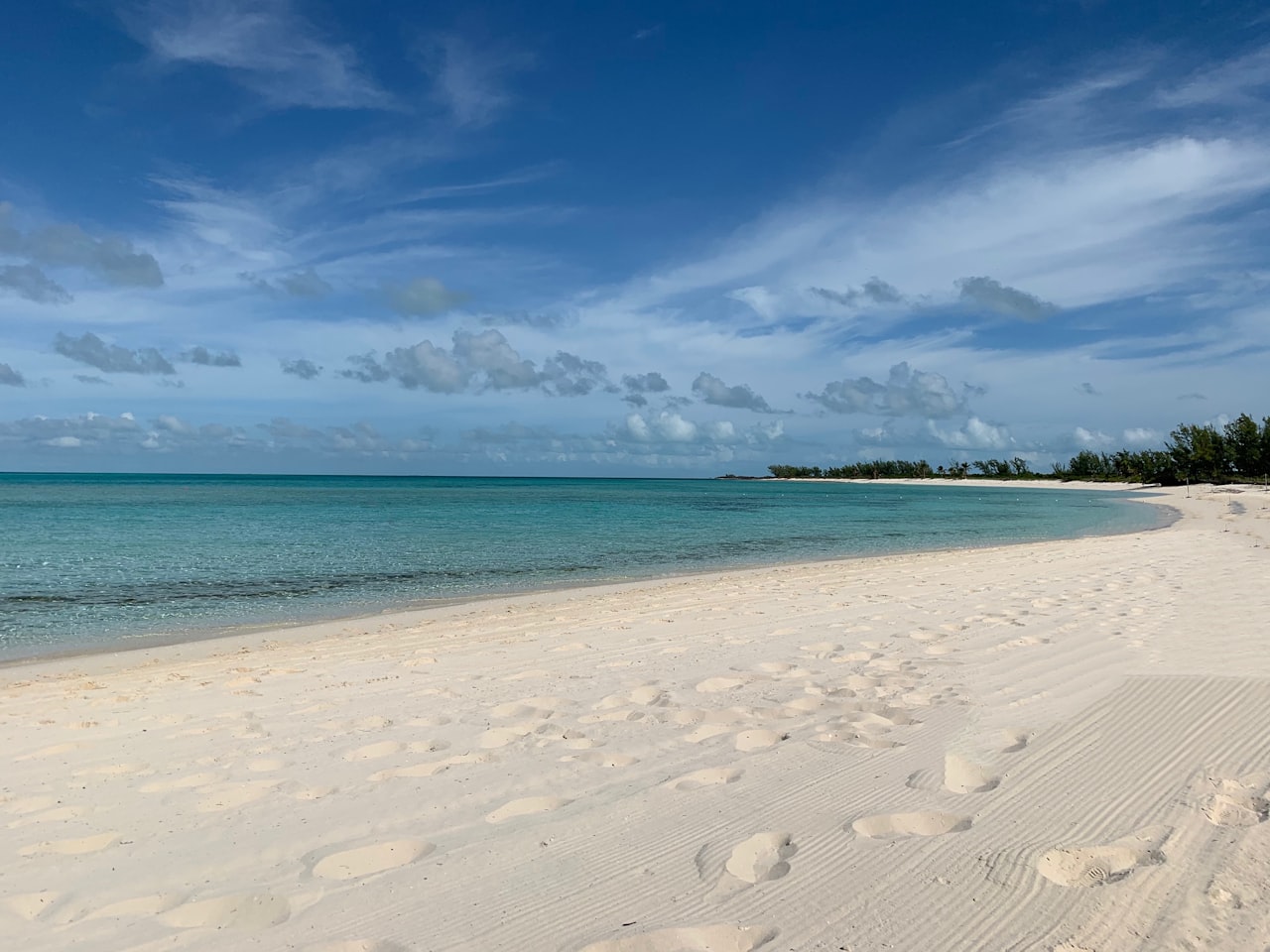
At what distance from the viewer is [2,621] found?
12.6m

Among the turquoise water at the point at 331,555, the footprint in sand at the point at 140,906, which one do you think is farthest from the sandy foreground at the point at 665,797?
the turquoise water at the point at 331,555

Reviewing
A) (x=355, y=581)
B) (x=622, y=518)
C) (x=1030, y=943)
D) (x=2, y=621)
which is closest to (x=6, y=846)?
(x=1030, y=943)

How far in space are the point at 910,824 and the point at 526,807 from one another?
2064 millimetres

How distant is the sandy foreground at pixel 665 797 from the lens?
3.08m

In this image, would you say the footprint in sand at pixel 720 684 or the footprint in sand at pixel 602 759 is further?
the footprint in sand at pixel 720 684

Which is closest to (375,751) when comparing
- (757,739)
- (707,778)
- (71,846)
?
(71,846)

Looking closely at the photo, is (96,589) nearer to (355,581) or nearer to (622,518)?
(355,581)

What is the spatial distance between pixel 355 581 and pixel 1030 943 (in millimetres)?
16902

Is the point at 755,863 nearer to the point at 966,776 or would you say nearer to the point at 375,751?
the point at 966,776

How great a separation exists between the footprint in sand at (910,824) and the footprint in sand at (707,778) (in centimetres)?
91

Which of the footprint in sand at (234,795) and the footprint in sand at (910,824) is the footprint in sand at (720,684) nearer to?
the footprint in sand at (910,824)

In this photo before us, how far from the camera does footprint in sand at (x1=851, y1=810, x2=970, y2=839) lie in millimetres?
3748

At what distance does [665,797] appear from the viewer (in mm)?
4324

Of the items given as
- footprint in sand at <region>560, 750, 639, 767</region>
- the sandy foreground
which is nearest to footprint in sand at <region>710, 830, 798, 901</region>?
the sandy foreground
